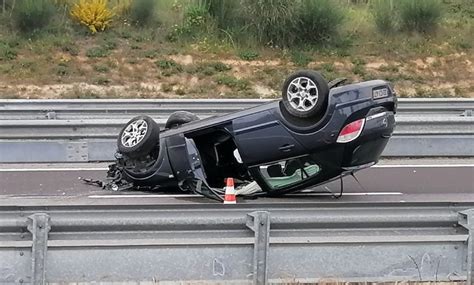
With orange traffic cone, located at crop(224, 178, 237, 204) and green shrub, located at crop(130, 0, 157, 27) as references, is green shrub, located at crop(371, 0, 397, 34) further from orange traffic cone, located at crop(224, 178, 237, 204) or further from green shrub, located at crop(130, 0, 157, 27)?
orange traffic cone, located at crop(224, 178, 237, 204)

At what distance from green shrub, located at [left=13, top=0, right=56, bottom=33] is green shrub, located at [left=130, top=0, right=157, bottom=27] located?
10.0ft

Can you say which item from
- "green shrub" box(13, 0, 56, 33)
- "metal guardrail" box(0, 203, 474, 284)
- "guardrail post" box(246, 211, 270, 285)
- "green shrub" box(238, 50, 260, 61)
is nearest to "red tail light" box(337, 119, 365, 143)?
"metal guardrail" box(0, 203, 474, 284)

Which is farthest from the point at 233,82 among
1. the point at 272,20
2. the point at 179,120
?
the point at 179,120

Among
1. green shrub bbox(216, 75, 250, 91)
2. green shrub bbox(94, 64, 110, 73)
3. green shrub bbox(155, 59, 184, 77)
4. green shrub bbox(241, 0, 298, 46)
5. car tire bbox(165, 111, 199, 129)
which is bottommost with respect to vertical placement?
car tire bbox(165, 111, 199, 129)

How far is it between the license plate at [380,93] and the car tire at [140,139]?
8.14 ft

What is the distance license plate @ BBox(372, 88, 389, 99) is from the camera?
8.94 metres

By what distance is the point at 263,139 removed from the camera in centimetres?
895

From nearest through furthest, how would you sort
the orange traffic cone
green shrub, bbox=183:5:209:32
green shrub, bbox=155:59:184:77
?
1. the orange traffic cone
2. green shrub, bbox=155:59:184:77
3. green shrub, bbox=183:5:209:32

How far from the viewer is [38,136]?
42.2ft

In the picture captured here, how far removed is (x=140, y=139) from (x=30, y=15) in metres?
20.2

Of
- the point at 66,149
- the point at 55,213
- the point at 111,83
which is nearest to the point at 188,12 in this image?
the point at 111,83

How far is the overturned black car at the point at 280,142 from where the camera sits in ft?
28.8

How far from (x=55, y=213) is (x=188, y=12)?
24238 mm

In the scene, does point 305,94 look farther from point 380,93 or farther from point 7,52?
point 7,52
